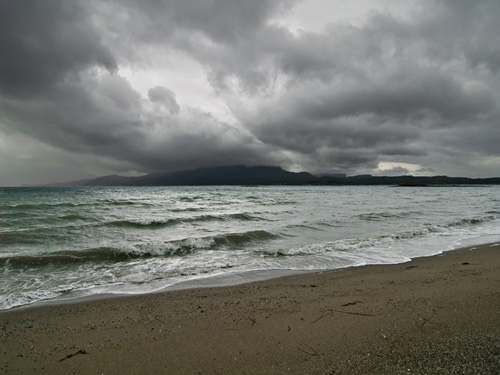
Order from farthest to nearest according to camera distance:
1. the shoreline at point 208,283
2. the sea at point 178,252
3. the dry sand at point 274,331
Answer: the sea at point 178,252, the shoreline at point 208,283, the dry sand at point 274,331

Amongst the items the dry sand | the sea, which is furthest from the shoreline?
the dry sand

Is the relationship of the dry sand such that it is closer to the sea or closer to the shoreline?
the shoreline

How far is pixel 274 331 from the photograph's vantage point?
12.6 ft

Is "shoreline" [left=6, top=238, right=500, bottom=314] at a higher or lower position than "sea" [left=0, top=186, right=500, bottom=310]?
higher

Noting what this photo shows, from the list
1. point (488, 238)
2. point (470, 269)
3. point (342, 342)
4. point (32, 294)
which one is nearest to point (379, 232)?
point (488, 238)

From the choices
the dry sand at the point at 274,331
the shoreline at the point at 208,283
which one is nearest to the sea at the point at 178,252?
the shoreline at the point at 208,283

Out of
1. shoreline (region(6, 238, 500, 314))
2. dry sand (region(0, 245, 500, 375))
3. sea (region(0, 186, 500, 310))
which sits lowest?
sea (region(0, 186, 500, 310))

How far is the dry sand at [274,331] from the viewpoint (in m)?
3.04

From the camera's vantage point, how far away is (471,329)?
3539 mm

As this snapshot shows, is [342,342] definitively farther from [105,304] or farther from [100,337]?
[105,304]

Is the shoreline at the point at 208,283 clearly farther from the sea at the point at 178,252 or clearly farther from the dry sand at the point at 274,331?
the dry sand at the point at 274,331

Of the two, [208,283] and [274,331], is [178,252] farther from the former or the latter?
[274,331]

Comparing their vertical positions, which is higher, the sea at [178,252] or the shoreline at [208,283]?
the shoreline at [208,283]

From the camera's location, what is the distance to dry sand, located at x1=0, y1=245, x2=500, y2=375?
9.96ft
